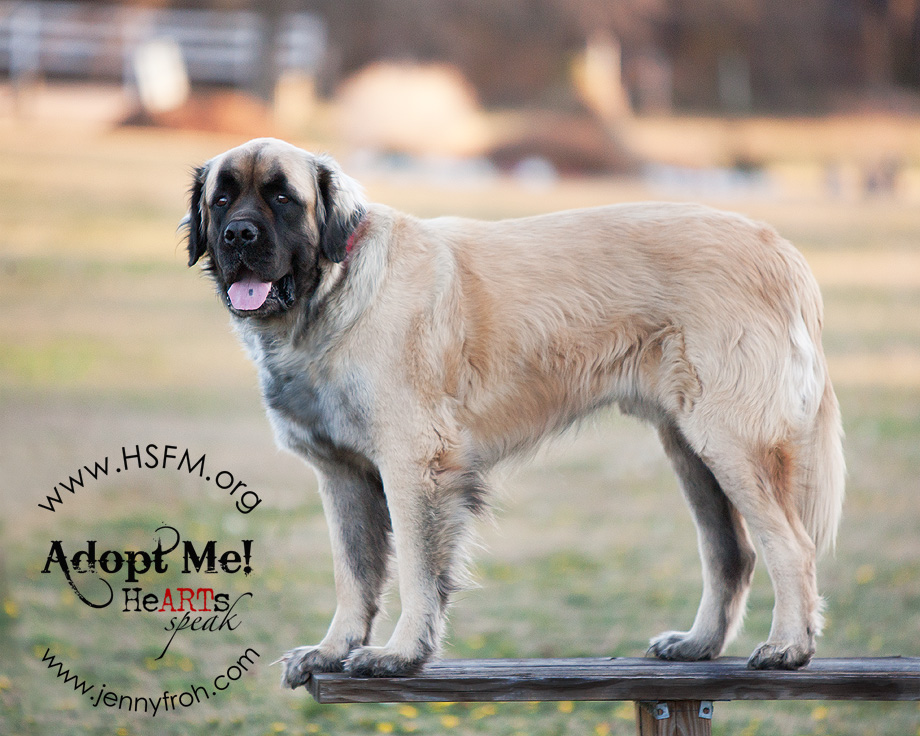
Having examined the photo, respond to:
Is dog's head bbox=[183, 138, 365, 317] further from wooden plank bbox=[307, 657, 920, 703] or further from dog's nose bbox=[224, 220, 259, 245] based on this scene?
wooden plank bbox=[307, 657, 920, 703]

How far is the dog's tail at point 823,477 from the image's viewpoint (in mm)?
3666

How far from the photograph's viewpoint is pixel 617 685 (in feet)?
A: 11.3

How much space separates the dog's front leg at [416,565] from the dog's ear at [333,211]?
0.79 metres

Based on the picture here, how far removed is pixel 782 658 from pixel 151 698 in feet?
11.3

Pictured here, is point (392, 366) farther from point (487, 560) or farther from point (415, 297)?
point (487, 560)

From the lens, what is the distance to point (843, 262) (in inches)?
654

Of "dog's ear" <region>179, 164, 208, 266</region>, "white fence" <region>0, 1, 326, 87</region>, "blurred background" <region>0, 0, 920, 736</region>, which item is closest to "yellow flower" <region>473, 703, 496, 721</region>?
"blurred background" <region>0, 0, 920, 736</region>

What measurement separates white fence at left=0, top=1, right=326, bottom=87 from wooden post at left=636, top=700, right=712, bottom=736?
19211mm

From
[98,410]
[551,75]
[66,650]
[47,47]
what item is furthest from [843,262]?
[47,47]

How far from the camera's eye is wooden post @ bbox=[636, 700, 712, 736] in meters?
3.50

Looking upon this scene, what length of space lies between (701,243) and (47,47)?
1929 centimetres

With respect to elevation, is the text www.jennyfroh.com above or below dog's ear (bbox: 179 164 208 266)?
below

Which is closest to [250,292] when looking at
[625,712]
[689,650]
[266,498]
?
[689,650]

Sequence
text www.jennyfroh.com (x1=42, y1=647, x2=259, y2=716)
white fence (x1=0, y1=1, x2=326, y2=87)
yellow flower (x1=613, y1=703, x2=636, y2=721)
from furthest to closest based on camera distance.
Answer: white fence (x1=0, y1=1, x2=326, y2=87) < yellow flower (x1=613, y1=703, x2=636, y2=721) < text www.jennyfroh.com (x1=42, y1=647, x2=259, y2=716)
